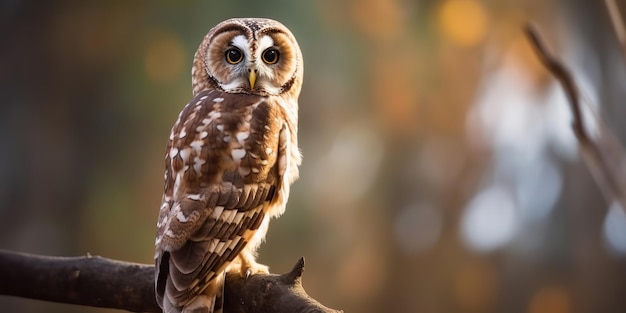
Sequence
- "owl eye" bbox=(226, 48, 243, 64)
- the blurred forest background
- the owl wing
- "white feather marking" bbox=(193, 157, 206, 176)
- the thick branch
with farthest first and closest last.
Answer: the blurred forest background → "owl eye" bbox=(226, 48, 243, 64) → "white feather marking" bbox=(193, 157, 206, 176) → the owl wing → the thick branch

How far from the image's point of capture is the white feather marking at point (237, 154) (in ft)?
5.46

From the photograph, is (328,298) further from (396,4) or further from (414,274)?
(396,4)

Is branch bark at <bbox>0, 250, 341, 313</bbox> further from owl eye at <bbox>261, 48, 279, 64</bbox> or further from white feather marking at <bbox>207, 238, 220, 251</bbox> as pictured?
owl eye at <bbox>261, 48, 279, 64</bbox>

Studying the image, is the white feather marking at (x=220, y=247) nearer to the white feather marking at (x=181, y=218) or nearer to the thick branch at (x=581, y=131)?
the white feather marking at (x=181, y=218)

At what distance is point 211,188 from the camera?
63.6 inches

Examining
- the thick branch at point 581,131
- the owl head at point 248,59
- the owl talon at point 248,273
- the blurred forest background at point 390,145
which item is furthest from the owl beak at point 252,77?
the thick branch at point 581,131

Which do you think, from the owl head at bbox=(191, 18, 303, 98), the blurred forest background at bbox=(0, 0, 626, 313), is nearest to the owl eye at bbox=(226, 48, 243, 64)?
the owl head at bbox=(191, 18, 303, 98)

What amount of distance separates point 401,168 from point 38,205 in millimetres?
1466

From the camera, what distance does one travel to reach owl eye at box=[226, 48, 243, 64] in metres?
1.74

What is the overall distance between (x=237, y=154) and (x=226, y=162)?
0.04 m

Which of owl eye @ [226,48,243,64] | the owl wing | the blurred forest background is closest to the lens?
the owl wing

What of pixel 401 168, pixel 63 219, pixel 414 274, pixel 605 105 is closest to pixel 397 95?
pixel 401 168

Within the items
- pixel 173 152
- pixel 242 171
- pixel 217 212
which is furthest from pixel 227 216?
pixel 173 152

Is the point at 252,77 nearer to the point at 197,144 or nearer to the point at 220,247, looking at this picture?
the point at 197,144
